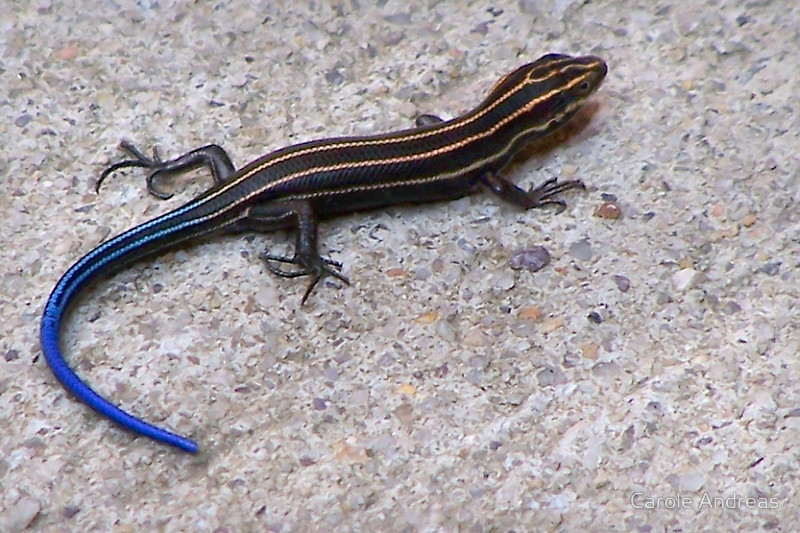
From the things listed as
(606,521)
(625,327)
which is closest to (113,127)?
(625,327)

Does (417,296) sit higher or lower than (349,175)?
lower

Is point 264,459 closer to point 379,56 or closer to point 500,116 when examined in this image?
point 500,116

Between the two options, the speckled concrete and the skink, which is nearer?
the speckled concrete

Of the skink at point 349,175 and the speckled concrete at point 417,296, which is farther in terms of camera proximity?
the skink at point 349,175
